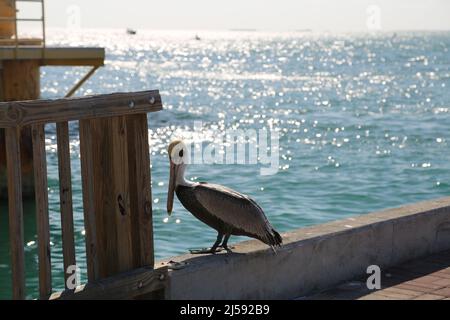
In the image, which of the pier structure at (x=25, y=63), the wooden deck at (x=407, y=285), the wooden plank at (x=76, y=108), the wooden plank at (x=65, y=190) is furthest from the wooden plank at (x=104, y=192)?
the pier structure at (x=25, y=63)

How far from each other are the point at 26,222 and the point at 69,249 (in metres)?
13.3

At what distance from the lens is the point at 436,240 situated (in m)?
7.57

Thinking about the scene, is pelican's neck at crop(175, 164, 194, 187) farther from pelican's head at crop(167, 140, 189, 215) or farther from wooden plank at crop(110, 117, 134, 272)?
wooden plank at crop(110, 117, 134, 272)

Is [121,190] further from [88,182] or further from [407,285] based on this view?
[407,285]

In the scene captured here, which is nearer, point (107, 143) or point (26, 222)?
point (107, 143)

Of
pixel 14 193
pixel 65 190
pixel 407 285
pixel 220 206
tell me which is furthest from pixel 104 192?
pixel 407 285

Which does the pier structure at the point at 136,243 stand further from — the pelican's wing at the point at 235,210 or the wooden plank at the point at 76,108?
the pelican's wing at the point at 235,210

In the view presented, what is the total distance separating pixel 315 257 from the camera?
6.58 meters

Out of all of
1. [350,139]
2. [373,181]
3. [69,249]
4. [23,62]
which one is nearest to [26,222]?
[23,62]

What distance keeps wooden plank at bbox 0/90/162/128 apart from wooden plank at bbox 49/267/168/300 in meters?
1.00

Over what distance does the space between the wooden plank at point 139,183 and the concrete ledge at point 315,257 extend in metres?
0.27

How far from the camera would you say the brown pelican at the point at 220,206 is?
6.27 meters

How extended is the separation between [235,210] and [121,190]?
1.02 meters
